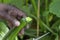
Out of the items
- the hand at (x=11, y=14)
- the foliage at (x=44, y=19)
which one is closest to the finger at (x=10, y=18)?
the hand at (x=11, y=14)

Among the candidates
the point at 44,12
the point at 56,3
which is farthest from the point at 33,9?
the point at 56,3

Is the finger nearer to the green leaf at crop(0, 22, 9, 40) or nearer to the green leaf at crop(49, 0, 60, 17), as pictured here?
the green leaf at crop(0, 22, 9, 40)

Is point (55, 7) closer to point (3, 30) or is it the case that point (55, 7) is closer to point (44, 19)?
point (44, 19)

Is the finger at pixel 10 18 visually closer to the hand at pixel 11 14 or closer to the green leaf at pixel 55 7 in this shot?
the hand at pixel 11 14

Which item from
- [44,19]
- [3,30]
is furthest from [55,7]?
[3,30]

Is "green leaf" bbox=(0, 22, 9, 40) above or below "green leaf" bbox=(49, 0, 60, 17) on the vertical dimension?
below

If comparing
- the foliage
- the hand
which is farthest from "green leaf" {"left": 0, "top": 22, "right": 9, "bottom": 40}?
the foliage

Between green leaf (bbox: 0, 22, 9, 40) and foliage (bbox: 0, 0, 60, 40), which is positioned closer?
green leaf (bbox: 0, 22, 9, 40)

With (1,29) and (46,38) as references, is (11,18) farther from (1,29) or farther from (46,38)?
(46,38)
